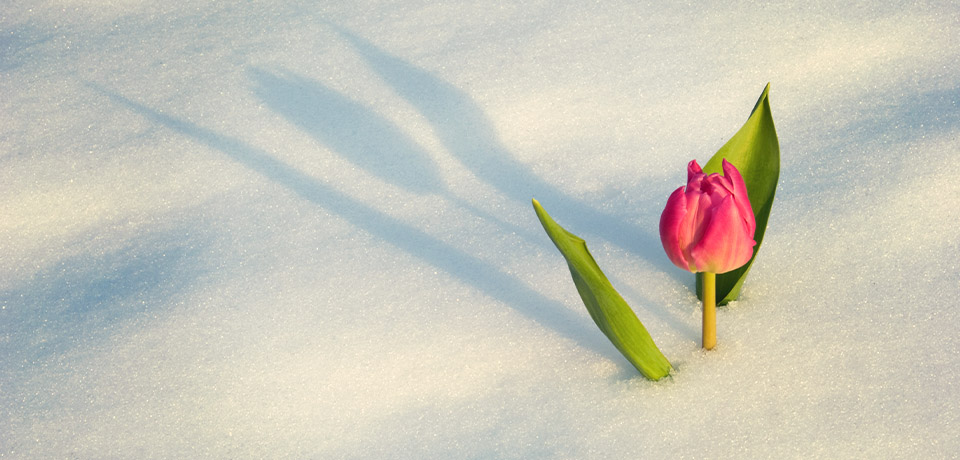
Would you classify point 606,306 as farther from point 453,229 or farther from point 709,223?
point 453,229

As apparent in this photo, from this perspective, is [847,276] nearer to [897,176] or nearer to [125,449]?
[897,176]

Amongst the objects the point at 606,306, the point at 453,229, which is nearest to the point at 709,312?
the point at 606,306

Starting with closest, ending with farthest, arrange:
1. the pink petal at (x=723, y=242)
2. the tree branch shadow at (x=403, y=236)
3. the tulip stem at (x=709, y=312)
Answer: the pink petal at (x=723, y=242)
the tulip stem at (x=709, y=312)
the tree branch shadow at (x=403, y=236)

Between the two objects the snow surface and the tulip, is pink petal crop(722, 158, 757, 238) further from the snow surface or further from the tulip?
the snow surface

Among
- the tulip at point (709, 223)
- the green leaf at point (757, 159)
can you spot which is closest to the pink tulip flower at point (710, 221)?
the tulip at point (709, 223)

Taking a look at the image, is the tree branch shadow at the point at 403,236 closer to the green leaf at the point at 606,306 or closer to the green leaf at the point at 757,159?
the green leaf at the point at 606,306
